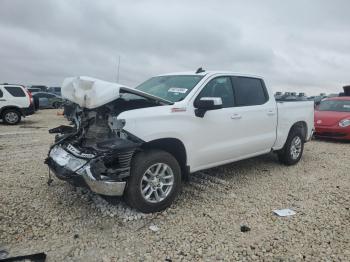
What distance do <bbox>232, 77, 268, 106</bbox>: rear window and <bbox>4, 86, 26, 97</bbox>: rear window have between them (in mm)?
11119

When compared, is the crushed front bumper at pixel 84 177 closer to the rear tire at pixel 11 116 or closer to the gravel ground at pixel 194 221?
the gravel ground at pixel 194 221

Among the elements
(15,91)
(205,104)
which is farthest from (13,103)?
(205,104)

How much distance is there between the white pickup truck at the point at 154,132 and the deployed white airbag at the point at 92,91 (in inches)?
0.4

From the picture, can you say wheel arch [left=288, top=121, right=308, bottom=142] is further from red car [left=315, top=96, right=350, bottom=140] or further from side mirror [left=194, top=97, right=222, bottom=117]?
red car [left=315, top=96, right=350, bottom=140]

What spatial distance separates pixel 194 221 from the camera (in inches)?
145

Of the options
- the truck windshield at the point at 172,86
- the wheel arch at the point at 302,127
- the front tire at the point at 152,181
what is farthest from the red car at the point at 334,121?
the front tire at the point at 152,181

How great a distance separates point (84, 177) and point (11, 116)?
446 inches

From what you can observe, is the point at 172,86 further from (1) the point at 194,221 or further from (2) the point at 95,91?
(1) the point at 194,221

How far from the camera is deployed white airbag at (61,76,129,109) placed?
3.57 m

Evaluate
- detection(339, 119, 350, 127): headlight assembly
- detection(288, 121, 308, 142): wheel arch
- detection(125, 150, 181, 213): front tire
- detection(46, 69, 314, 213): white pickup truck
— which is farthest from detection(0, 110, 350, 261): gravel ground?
detection(339, 119, 350, 127): headlight assembly

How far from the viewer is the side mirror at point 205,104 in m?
3.99

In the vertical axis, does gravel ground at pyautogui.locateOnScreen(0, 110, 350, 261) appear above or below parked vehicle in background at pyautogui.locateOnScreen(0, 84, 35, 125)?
below

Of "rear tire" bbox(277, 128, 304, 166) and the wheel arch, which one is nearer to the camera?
"rear tire" bbox(277, 128, 304, 166)

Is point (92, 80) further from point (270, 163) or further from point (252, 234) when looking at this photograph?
point (270, 163)
